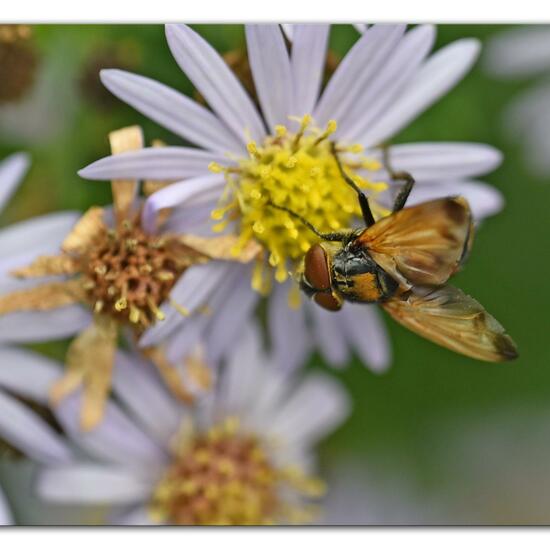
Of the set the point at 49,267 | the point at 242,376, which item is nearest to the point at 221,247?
the point at 49,267

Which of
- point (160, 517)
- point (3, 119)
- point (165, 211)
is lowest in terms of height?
point (160, 517)

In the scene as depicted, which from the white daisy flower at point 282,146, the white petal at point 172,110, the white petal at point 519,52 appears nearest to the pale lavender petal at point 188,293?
the white daisy flower at point 282,146

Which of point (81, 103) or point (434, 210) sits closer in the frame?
point (434, 210)

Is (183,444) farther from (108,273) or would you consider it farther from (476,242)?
(476,242)

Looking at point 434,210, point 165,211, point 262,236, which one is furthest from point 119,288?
point 434,210

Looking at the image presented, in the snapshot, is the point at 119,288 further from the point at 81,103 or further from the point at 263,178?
the point at 81,103

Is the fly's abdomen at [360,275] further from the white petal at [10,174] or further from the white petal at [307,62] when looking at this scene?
the white petal at [10,174]

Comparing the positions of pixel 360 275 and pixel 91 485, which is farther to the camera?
pixel 91 485
